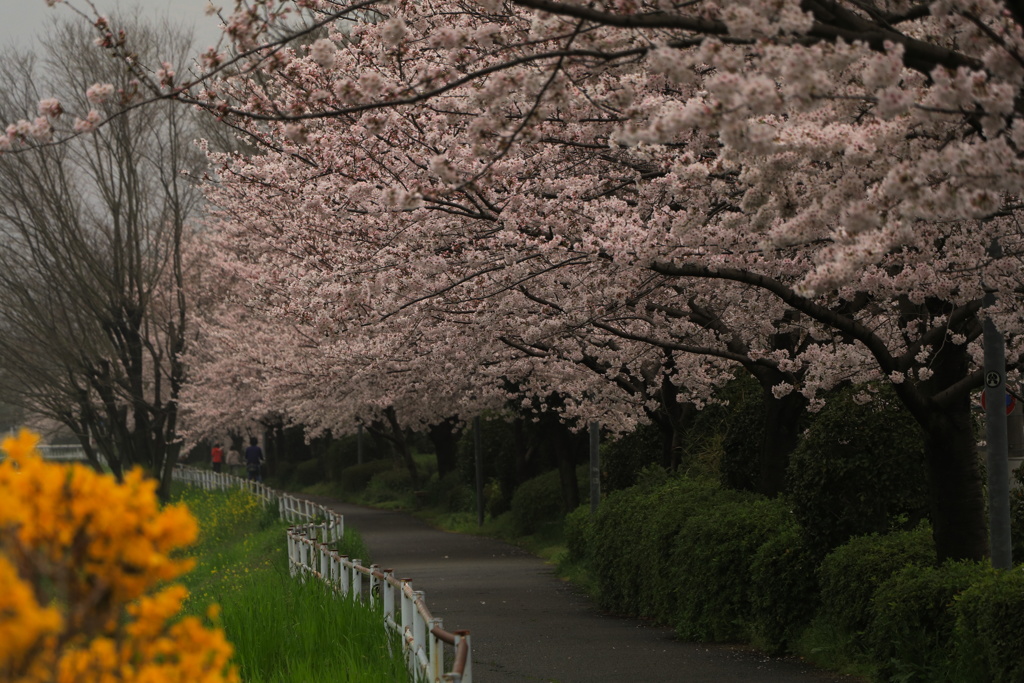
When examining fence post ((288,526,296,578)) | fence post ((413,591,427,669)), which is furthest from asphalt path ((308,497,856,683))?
fence post ((413,591,427,669))

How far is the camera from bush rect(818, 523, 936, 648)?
33.0 ft

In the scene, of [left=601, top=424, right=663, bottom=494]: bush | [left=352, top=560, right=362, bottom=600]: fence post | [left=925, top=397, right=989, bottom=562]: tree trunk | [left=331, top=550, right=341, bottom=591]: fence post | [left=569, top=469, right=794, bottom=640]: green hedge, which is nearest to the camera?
[left=925, top=397, right=989, bottom=562]: tree trunk

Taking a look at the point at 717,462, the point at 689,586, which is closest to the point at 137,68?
the point at 689,586

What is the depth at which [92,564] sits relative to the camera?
2.40 m

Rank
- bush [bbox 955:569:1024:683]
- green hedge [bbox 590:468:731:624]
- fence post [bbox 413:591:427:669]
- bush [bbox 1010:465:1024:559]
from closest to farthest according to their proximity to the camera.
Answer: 1. bush [bbox 955:569:1024:683]
2. fence post [bbox 413:591:427:669]
3. bush [bbox 1010:465:1024:559]
4. green hedge [bbox 590:468:731:624]

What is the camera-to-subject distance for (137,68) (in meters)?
7.14

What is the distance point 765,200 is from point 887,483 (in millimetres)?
5655

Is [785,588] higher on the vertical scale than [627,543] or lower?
lower

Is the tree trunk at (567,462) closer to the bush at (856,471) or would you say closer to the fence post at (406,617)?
the bush at (856,471)

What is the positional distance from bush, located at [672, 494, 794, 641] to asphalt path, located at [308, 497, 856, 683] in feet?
0.93

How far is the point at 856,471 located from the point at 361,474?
118 ft

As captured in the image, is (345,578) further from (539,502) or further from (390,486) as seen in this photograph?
(390,486)

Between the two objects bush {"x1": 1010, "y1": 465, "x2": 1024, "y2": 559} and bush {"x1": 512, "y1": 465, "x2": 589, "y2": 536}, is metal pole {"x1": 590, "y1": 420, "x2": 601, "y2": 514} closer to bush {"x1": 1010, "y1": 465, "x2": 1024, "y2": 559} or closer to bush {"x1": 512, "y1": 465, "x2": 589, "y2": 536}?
bush {"x1": 512, "y1": 465, "x2": 589, "y2": 536}

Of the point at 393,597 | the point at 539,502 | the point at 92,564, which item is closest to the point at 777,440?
the point at 393,597
